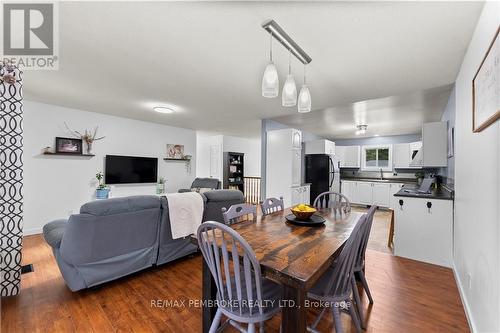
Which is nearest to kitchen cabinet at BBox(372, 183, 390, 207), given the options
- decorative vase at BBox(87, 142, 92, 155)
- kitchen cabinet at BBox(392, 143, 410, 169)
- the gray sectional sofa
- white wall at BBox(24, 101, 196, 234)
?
kitchen cabinet at BBox(392, 143, 410, 169)

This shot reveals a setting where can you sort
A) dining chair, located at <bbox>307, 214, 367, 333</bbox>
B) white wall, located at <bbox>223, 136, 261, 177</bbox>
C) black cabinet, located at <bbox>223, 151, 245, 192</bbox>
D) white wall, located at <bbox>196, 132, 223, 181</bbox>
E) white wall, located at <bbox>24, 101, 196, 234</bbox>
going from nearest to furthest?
1. dining chair, located at <bbox>307, 214, 367, 333</bbox>
2. white wall, located at <bbox>24, 101, 196, 234</bbox>
3. black cabinet, located at <bbox>223, 151, 245, 192</bbox>
4. white wall, located at <bbox>223, 136, 261, 177</bbox>
5. white wall, located at <bbox>196, 132, 223, 181</bbox>

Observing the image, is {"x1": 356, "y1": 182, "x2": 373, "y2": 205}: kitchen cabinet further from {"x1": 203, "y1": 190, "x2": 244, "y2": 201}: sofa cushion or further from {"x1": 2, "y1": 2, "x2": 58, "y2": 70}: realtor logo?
{"x1": 2, "y1": 2, "x2": 58, "y2": 70}: realtor logo

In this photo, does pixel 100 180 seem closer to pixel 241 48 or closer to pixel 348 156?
pixel 241 48

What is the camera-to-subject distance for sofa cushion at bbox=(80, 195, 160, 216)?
1.96 meters

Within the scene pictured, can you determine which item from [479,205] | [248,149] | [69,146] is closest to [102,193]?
[69,146]

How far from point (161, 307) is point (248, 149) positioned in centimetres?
724

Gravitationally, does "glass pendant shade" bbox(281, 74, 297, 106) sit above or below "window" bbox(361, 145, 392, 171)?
above

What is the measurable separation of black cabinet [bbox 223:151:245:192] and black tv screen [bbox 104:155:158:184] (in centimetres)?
257

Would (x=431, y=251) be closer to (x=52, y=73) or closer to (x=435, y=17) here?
(x=435, y=17)

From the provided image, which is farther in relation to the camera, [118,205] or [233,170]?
[233,170]

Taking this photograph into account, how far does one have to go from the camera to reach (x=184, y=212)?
103 inches

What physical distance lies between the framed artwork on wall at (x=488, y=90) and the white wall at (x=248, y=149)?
22.0 feet

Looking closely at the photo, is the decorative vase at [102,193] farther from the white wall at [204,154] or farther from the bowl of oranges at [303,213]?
the bowl of oranges at [303,213]

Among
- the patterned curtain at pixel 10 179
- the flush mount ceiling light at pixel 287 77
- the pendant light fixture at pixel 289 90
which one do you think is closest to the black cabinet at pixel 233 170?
the patterned curtain at pixel 10 179
